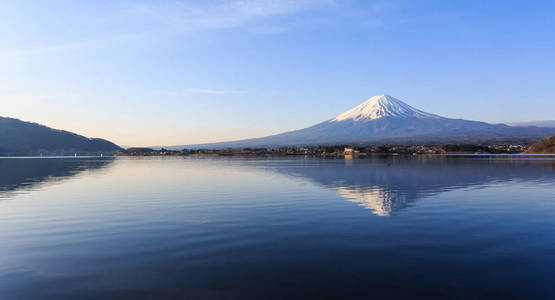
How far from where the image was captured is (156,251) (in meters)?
12.1

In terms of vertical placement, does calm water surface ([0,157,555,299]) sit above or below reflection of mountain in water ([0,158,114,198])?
below

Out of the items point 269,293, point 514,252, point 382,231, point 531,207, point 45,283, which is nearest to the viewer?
point 269,293

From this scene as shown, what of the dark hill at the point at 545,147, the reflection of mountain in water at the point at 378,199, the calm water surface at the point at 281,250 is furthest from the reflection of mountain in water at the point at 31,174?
the dark hill at the point at 545,147

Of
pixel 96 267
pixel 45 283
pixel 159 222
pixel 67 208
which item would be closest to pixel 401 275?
pixel 96 267

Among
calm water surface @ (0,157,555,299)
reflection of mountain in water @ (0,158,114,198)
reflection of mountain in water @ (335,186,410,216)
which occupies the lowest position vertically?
reflection of mountain in water @ (335,186,410,216)

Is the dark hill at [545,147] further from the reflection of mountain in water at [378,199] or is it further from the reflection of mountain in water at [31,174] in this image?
the reflection of mountain in water at [31,174]

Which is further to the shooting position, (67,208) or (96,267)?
(67,208)

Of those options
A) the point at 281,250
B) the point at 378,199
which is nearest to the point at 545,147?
the point at 378,199

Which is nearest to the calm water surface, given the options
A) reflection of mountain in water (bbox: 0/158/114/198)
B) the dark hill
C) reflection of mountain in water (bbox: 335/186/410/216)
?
reflection of mountain in water (bbox: 335/186/410/216)

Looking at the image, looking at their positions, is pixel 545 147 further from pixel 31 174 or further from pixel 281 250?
pixel 281 250

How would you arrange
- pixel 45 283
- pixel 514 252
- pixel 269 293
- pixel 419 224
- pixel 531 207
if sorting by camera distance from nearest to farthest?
pixel 269 293 → pixel 45 283 → pixel 514 252 → pixel 419 224 → pixel 531 207

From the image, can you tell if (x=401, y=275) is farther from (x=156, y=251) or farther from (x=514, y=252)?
(x=156, y=251)

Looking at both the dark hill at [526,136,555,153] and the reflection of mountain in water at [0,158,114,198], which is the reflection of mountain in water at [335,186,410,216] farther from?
the dark hill at [526,136,555,153]

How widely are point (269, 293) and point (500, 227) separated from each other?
12.4 m
